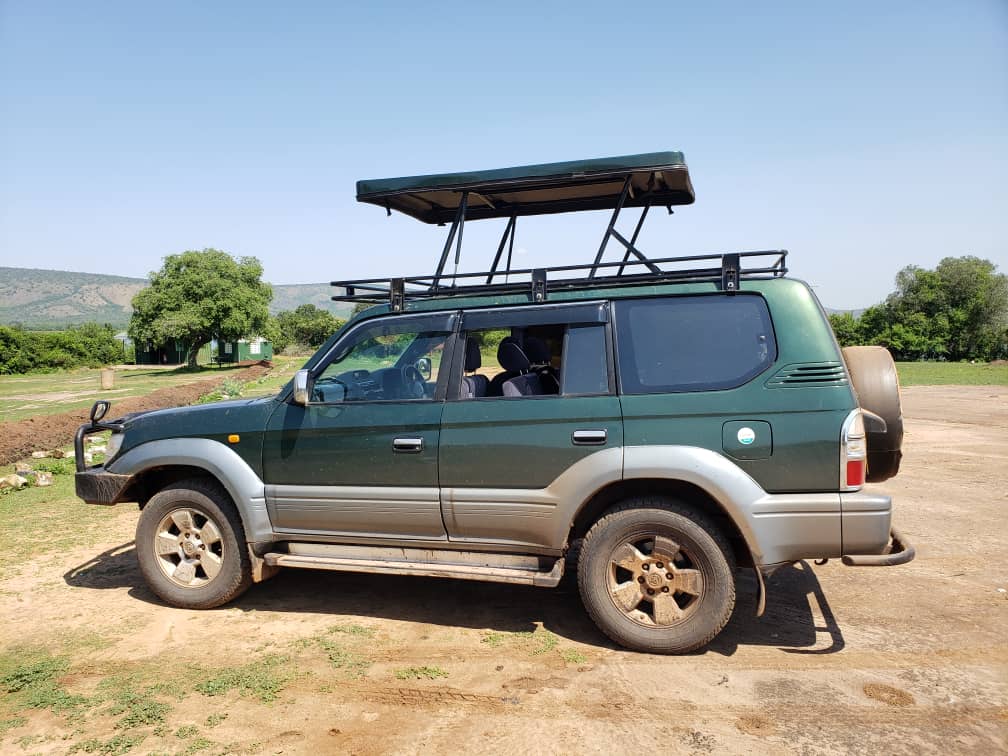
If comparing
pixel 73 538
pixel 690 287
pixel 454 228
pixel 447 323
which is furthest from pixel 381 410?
pixel 73 538

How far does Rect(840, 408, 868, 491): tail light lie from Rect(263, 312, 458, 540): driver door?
237 cm

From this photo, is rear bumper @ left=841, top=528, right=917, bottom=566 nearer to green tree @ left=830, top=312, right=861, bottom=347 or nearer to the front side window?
the front side window

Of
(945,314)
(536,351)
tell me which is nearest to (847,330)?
(945,314)

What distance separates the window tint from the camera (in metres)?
4.37

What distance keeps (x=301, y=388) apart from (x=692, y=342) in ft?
8.28

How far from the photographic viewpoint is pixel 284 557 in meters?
4.84

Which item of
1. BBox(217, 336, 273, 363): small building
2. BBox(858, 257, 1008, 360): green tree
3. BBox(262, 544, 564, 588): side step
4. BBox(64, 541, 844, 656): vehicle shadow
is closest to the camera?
BBox(262, 544, 564, 588): side step

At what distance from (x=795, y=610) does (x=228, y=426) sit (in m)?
4.12

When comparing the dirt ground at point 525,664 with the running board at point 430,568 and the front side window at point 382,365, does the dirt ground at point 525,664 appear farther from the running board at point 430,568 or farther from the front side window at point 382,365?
the front side window at point 382,365

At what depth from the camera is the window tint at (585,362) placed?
437 centimetres

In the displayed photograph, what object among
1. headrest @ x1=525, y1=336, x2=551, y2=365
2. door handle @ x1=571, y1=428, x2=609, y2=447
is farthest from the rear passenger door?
headrest @ x1=525, y1=336, x2=551, y2=365

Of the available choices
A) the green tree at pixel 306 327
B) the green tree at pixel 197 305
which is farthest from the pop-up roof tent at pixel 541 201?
the green tree at pixel 306 327

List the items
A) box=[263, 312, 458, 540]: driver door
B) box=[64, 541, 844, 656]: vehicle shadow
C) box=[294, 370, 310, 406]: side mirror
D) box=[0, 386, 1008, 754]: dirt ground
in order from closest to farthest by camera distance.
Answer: box=[0, 386, 1008, 754]: dirt ground
box=[64, 541, 844, 656]: vehicle shadow
box=[263, 312, 458, 540]: driver door
box=[294, 370, 310, 406]: side mirror

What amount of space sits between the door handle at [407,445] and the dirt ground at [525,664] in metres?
1.18
